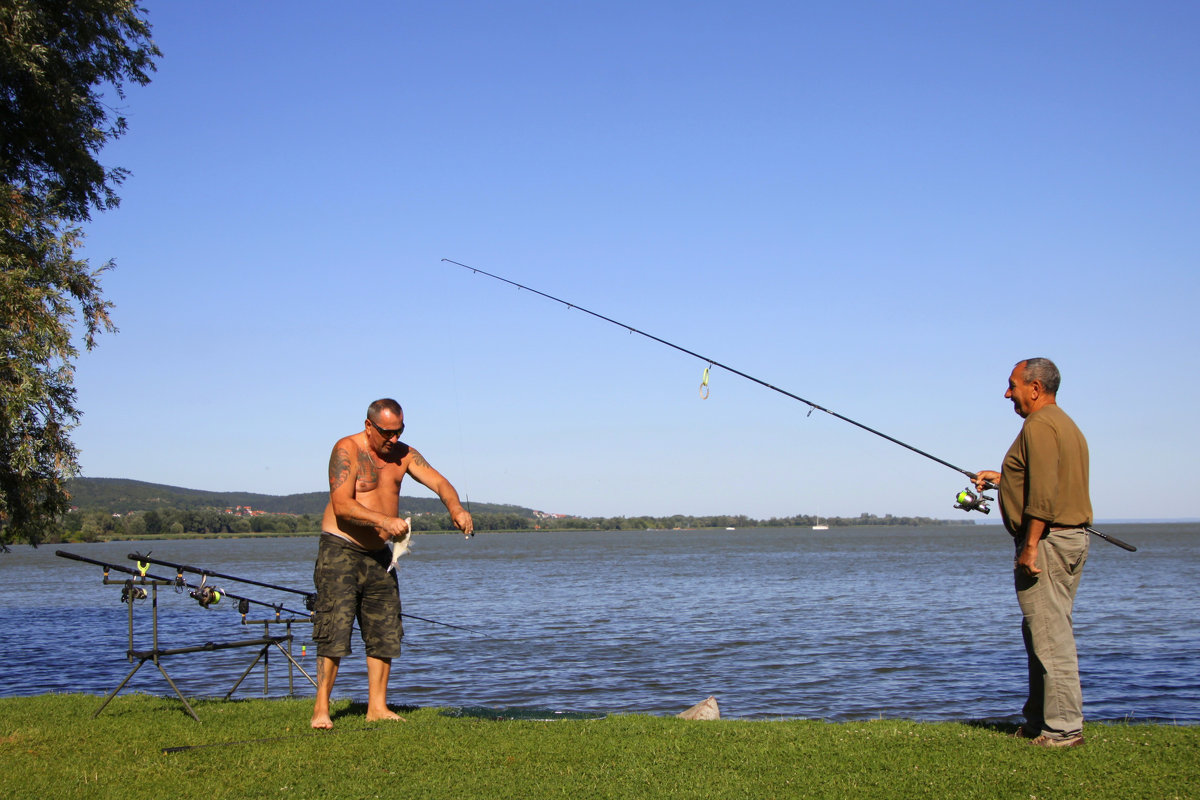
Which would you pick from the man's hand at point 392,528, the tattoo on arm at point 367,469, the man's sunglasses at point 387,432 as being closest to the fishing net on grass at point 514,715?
the man's hand at point 392,528

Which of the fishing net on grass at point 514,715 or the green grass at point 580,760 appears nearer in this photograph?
the green grass at point 580,760

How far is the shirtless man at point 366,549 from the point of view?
650cm

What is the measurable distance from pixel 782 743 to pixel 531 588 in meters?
29.9

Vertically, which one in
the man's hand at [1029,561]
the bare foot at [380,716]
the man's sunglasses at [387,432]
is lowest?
the bare foot at [380,716]

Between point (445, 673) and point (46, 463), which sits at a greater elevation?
point (46, 463)

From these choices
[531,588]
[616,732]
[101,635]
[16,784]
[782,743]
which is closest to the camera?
[16,784]

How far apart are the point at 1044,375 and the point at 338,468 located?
15.2 feet

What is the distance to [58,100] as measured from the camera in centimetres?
1129

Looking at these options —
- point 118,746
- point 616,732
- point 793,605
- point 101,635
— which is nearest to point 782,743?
point 616,732

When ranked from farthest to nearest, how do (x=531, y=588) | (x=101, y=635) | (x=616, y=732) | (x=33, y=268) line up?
(x=531, y=588) < (x=101, y=635) < (x=33, y=268) < (x=616, y=732)

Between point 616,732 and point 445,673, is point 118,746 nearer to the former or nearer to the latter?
point 616,732

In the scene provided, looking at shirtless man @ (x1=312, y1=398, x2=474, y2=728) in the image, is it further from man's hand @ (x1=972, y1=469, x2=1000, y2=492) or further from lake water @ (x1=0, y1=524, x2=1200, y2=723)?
lake water @ (x1=0, y1=524, x2=1200, y2=723)

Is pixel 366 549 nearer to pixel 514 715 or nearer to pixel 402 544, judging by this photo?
pixel 402 544

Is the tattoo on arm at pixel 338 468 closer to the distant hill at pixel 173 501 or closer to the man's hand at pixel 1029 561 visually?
the man's hand at pixel 1029 561
